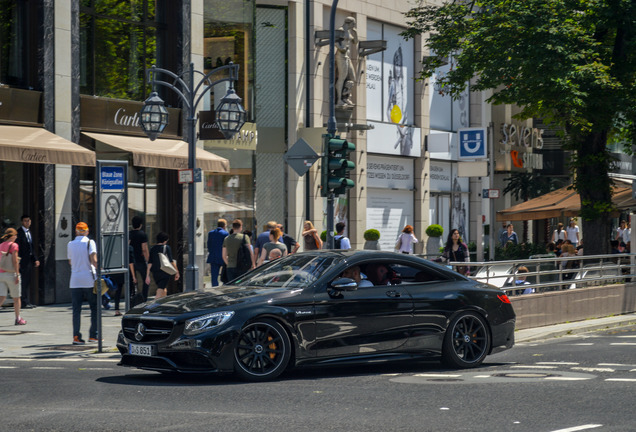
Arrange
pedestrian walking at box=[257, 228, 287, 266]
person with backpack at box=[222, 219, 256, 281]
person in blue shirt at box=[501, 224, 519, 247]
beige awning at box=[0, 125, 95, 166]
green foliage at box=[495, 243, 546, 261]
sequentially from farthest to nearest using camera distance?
person in blue shirt at box=[501, 224, 519, 247]
green foliage at box=[495, 243, 546, 261]
person with backpack at box=[222, 219, 256, 281]
beige awning at box=[0, 125, 95, 166]
pedestrian walking at box=[257, 228, 287, 266]

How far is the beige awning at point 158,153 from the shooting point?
75.9 feet

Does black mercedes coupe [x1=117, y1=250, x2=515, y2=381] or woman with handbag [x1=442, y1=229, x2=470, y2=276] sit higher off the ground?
woman with handbag [x1=442, y1=229, x2=470, y2=276]

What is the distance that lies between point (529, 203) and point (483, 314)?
20724mm

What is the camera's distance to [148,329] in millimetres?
11062

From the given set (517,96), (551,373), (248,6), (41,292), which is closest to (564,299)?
(517,96)

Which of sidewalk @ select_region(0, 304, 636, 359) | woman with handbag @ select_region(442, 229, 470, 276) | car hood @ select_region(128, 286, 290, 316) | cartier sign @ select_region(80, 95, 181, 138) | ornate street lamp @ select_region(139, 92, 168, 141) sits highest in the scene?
cartier sign @ select_region(80, 95, 181, 138)

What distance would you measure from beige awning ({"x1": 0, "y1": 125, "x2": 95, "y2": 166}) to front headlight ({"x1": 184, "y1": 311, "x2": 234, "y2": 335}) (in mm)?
10262

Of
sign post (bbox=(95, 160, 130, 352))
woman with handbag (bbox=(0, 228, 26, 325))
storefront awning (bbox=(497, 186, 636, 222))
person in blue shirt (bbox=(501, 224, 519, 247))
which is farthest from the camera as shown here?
person in blue shirt (bbox=(501, 224, 519, 247))

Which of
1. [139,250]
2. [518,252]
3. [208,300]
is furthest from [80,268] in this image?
[518,252]

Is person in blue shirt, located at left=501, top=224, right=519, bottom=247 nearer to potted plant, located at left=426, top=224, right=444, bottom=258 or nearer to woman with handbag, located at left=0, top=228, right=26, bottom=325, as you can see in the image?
potted plant, located at left=426, top=224, right=444, bottom=258

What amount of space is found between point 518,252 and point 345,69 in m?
7.72

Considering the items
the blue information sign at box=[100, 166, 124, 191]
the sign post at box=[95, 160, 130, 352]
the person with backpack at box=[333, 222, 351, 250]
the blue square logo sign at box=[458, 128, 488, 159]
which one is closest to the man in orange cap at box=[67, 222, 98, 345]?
the sign post at box=[95, 160, 130, 352]

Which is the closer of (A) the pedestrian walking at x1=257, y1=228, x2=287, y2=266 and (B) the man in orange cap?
(B) the man in orange cap

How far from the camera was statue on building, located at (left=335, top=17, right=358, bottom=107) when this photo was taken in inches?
1332
